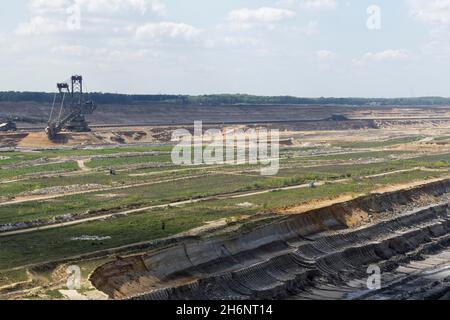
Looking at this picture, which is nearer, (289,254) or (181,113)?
(289,254)

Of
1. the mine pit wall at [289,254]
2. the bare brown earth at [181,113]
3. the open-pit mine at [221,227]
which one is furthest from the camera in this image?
the bare brown earth at [181,113]

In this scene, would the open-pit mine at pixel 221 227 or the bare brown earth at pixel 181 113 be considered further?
the bare brown earth at pixel 181 113

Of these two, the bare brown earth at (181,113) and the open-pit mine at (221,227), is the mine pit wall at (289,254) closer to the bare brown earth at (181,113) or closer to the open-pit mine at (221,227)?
the open-pit mine at (221,227)

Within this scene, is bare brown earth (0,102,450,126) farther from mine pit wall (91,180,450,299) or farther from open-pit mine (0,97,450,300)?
mine pit wall (91,180,450,299)

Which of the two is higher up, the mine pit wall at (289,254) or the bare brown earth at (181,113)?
the bare brown earth at (181,113)

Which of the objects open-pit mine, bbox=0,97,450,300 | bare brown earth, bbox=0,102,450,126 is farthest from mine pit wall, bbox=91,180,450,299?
bare brown earth, bbox=0,102,450,126

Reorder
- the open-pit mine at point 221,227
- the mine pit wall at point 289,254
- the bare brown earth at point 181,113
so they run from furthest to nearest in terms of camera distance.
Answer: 1. the bare brown earth at point 181,113
2. the open-pit mine at point 221,227
3. the mine pit wall at point 289,254

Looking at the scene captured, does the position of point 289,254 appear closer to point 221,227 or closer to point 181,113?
point 221,227

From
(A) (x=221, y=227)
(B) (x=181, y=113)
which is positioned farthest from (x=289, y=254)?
(B) (x=181, y=113)

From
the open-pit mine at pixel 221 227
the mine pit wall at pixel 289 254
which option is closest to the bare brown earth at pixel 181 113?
the open-pit mine at pixel 221 227
